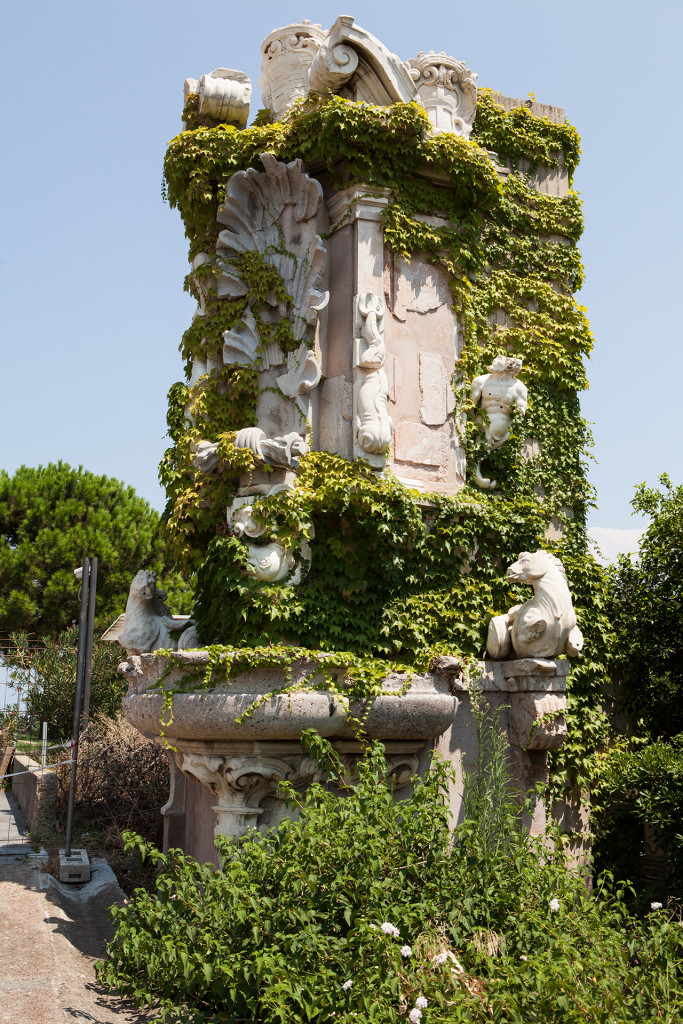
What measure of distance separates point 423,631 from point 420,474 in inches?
52.8

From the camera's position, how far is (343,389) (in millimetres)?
7906

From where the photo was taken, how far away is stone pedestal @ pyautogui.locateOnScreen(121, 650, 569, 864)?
22.0ft

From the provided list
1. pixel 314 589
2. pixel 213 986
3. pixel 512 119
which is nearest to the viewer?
pixel 213 986

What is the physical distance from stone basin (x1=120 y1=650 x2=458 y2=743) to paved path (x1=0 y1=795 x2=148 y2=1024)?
143 centimetres

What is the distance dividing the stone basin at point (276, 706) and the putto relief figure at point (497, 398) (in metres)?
2.27

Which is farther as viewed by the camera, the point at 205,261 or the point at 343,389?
the point at 205,261

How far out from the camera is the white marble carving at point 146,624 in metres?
8.23

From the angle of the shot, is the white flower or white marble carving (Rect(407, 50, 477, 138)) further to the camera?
white marble carving (Rect(407, 50, 477, 138))

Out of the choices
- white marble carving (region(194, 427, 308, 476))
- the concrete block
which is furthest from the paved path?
white marble carving (region(194, 427, 308, 476))

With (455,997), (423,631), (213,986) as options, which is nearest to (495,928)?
(455,997)

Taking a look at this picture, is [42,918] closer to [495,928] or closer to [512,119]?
[495,928]

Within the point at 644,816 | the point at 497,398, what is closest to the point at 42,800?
the point at 644,816

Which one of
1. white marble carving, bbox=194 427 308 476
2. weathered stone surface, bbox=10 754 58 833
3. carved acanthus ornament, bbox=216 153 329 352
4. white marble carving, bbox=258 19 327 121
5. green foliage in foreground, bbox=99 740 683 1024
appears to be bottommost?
weathered stone surface, bbox=10 754 58 833

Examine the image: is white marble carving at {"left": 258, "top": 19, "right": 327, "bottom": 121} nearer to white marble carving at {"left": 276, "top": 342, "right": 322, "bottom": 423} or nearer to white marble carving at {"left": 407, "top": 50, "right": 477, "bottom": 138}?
white marble carving at {"left": 407, "top": 50, "right": 477, "bottom": 138}
